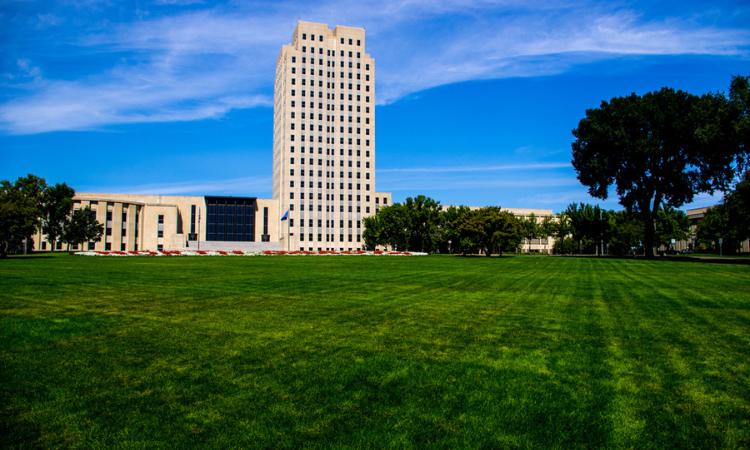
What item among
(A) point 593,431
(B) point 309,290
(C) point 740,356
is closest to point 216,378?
(A) point 593,431

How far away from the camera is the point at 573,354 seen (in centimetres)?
741

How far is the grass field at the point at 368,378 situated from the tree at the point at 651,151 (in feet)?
164

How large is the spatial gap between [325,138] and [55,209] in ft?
233

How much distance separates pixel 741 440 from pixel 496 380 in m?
2.55

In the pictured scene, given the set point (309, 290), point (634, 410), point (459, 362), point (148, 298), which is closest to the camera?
point (634, 410)

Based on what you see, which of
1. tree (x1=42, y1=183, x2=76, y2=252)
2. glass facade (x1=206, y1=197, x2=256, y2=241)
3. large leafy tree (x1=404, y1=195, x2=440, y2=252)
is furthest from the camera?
glass facade (x1=206, y1=197, x2=256, y2=241)

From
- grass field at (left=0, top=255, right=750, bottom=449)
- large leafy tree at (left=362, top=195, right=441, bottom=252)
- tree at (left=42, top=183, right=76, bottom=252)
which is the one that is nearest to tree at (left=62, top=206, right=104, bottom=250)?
tree at (left=42, top=183, right=76, bottom=252)

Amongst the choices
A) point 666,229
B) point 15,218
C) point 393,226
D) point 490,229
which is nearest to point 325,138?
point 393,226

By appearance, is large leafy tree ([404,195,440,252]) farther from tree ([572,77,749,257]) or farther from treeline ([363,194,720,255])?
tree ([572,77,749,257])

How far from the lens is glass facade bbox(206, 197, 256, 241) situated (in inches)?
4914

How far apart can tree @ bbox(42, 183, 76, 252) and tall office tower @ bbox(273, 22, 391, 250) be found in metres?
54.2

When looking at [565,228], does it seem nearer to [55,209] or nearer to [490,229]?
[490,229]

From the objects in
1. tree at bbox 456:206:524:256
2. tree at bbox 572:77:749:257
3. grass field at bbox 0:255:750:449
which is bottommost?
grass field at bbox 0:255:750:449

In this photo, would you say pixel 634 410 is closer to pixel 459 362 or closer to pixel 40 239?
pixel 459 362
